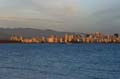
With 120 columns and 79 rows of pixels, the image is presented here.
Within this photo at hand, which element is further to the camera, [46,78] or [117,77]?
[117,77]

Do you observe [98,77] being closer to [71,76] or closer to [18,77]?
[71,76]

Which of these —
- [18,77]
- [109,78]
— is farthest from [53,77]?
[109,78]

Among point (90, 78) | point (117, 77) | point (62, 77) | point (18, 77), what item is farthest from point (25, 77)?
point (117, 77)

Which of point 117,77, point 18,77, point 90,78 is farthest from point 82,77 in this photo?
point 18,77

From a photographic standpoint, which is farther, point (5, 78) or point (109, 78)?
point (109, 78)

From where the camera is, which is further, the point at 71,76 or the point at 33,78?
the point at 71,76

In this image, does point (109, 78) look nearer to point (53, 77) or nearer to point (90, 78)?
point (90, 78)

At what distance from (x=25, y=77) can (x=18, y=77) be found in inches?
30.6

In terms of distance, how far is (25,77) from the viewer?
3797 cm

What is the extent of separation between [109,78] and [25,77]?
9.20 metres

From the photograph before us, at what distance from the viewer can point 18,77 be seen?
1503 inches

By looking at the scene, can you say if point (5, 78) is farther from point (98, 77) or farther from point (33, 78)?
point (98, 77)

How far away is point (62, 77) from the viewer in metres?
39.4

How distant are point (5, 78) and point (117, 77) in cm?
1247
